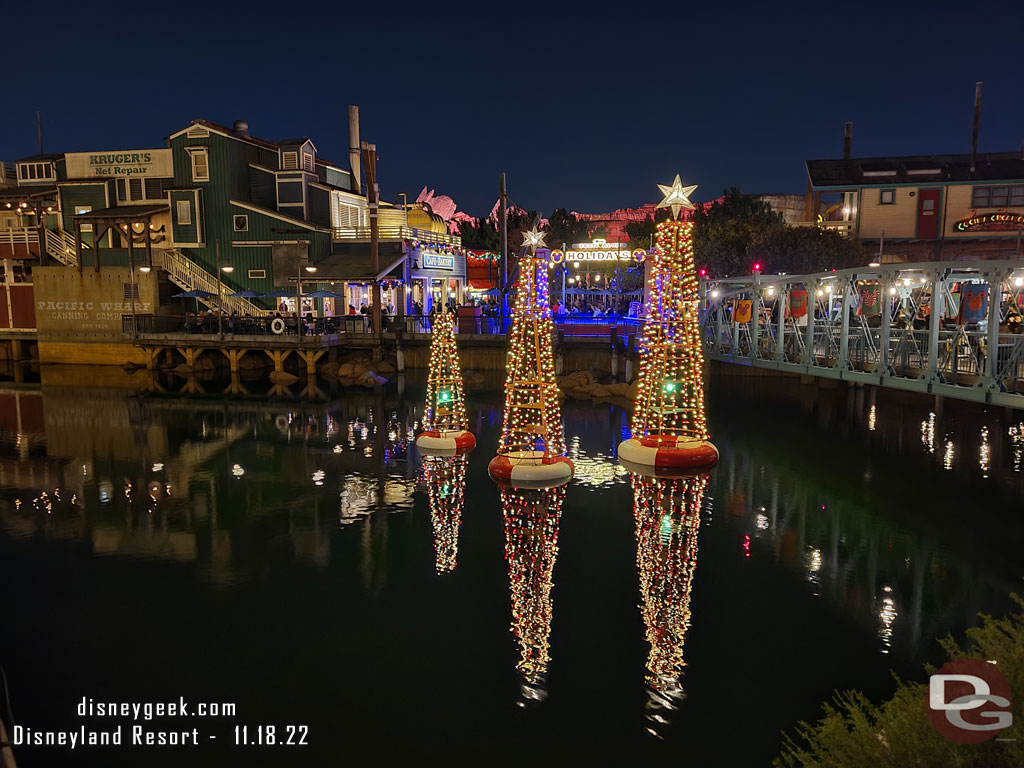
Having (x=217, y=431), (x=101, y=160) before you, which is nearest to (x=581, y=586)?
(x=217, y=431)

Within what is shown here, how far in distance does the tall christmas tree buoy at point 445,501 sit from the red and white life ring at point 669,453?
5.02m

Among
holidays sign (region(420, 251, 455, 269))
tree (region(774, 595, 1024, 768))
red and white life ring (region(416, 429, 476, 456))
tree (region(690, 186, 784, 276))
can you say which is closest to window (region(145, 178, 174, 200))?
holidays sign (region(420, 251, 455, 269))

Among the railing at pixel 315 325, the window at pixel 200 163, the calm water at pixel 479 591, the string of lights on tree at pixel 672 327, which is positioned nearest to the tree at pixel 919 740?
the calm water at pixel 479 591

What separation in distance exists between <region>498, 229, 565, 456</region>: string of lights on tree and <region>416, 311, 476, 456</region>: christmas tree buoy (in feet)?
10.2

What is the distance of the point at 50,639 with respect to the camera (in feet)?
38.6

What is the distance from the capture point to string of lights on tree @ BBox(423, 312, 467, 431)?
22.0 metres

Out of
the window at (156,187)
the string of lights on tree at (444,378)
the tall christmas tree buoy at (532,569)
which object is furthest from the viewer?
the window at (156,187)

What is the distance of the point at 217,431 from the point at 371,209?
1838 cm

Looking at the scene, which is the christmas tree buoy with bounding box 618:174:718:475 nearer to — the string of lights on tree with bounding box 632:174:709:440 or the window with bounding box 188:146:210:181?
the string of lights on tree with bounding box 632:174:709:440

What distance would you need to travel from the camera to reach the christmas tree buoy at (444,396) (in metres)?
22.0

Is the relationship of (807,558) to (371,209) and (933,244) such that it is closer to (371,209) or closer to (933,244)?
(371,209)

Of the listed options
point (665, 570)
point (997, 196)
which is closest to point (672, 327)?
point (665, 570)

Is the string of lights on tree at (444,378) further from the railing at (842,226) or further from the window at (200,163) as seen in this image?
the railing at (842,226)

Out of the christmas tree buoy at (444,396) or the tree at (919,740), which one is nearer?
the tree at (919,740)
